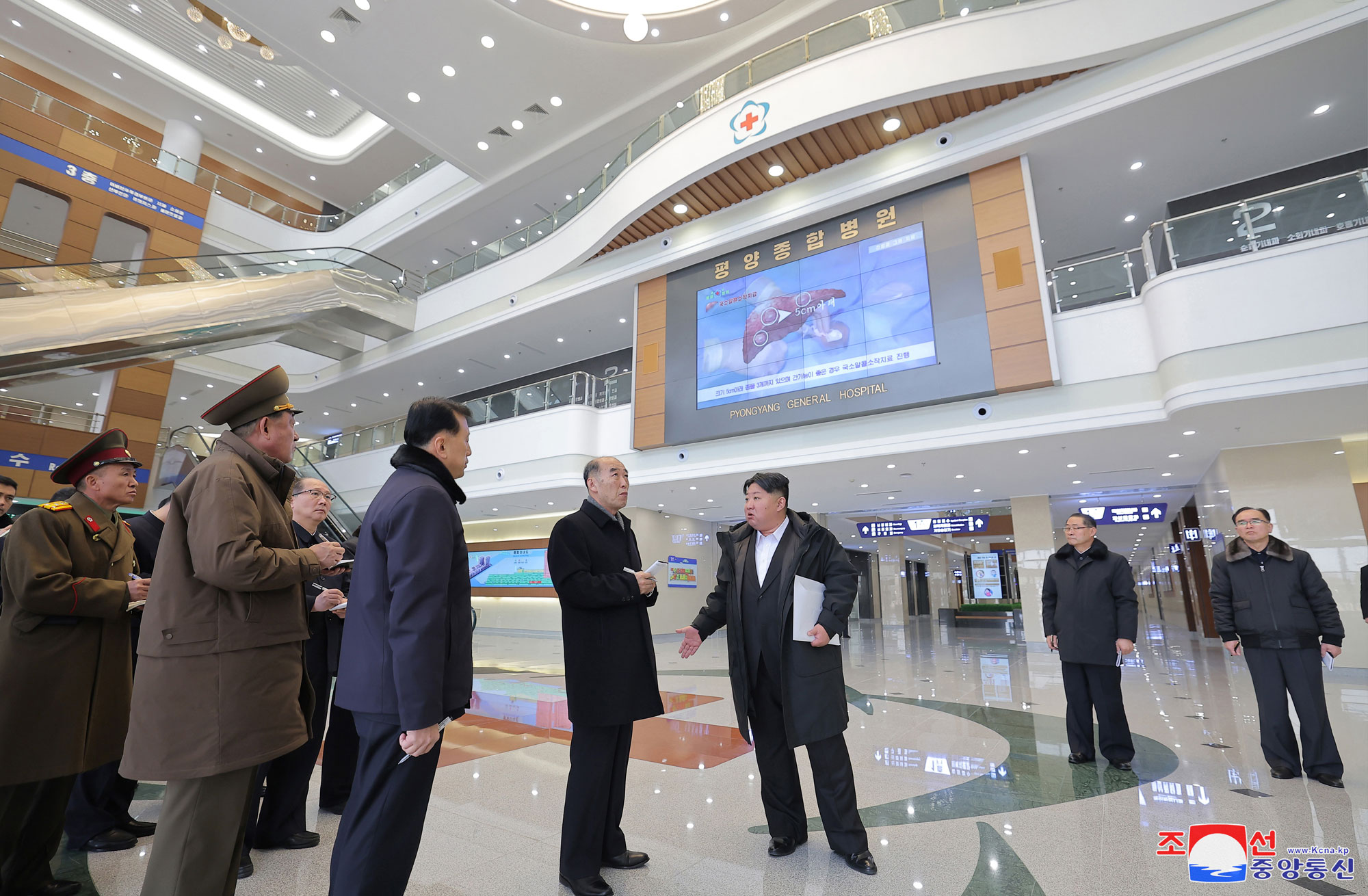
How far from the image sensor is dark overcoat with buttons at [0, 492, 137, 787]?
2141 mm

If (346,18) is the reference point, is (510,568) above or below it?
below

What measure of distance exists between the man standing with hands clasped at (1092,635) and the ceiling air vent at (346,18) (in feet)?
47.5

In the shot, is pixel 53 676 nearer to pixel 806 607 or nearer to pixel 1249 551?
pixel 806 607

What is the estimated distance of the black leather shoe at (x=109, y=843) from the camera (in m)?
2.59

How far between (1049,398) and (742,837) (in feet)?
26.0

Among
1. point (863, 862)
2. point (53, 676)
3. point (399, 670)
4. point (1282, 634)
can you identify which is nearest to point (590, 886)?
point (863, 862)

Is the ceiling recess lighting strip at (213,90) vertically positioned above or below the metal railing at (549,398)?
above

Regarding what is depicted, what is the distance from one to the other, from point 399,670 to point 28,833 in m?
1.80

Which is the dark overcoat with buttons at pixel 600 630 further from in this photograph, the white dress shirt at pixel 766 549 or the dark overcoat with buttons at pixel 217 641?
the dark overcoat with buttons at pixel 217 641

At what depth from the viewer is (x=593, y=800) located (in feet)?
7.69

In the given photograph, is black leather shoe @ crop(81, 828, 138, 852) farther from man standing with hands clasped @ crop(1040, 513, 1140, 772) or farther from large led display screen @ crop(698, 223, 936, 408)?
large led display screen @ crop(698, 223, 936, 408)

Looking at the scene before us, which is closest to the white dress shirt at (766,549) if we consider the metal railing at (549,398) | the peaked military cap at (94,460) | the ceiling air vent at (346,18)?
the peaked military cap at (94,460)

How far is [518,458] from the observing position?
45.8 feet

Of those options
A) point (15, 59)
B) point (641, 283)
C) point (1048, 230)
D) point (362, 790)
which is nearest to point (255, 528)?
point (362, 790)
